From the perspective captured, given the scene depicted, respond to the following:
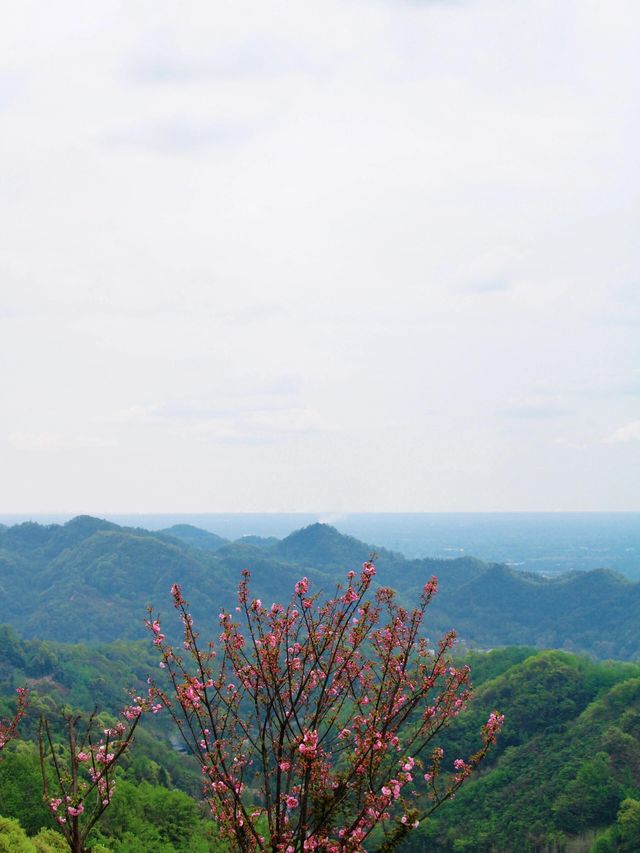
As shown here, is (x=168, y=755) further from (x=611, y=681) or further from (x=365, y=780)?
(x=365, y=780)

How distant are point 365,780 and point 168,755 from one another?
3348 inches

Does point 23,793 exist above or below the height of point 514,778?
above

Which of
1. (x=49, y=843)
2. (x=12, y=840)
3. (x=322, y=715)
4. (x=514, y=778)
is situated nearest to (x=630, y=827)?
(x=514, y=778)

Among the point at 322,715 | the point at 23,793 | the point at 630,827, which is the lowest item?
the point at 630,827

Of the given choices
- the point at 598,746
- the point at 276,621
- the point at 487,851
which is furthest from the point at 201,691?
the point at 598,746

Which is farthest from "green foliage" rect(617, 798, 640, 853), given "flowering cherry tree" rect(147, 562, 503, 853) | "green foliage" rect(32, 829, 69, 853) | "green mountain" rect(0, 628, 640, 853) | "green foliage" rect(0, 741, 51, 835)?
"flowering cherry tree" rect(147, 562, 503, 853)

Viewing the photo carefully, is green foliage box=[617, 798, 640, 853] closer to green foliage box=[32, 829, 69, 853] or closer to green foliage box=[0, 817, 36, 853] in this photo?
green foliage box=[32, 829, 69, 853]

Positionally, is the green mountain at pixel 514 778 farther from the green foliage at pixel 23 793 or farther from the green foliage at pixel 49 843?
the green foliage at pixel 49 843

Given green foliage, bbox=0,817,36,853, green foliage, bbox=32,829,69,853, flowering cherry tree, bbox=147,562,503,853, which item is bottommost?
green foliage, bbox=32,829,69,853

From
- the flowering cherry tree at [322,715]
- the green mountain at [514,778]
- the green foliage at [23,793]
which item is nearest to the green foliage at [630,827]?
the green mountain at [514,778]

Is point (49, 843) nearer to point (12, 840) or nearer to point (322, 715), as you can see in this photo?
point (12, 840)

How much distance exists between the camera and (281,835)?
30.5ft

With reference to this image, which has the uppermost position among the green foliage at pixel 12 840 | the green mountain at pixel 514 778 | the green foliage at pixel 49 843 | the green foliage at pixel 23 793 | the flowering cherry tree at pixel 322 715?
the flowering cherry tree at pixel 322 715

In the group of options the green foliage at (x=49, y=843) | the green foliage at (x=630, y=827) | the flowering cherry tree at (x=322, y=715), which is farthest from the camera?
the green foliage at (x=630, y=827)
